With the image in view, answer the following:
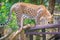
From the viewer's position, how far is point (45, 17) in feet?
13.8

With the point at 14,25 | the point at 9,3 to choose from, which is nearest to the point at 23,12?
the point at 14,25

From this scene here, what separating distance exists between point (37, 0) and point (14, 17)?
3.30ft

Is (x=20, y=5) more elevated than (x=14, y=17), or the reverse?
(x=20, y=5)

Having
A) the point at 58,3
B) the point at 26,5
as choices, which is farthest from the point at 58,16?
the point at 26,5

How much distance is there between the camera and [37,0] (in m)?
4.98

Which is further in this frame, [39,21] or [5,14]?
[5,14]

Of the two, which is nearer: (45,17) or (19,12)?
(19,12)

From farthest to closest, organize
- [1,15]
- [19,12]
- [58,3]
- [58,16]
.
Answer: [58,3] < [58,16] < [1,15] < [19,12]

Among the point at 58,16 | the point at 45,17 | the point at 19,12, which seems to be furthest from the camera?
the point at 58,16

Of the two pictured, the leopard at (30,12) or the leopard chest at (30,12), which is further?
the leopard chest at (30,12)

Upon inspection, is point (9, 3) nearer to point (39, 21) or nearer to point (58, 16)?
point (39, 21)

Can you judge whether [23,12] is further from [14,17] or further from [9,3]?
[9,3]

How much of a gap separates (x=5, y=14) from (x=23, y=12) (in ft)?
2.19

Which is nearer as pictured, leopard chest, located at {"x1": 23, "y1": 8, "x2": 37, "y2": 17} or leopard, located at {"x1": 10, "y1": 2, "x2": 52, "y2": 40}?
leopard, located at {"x1": 10, "y1": 2, "x2": 52, "y2": 40}
